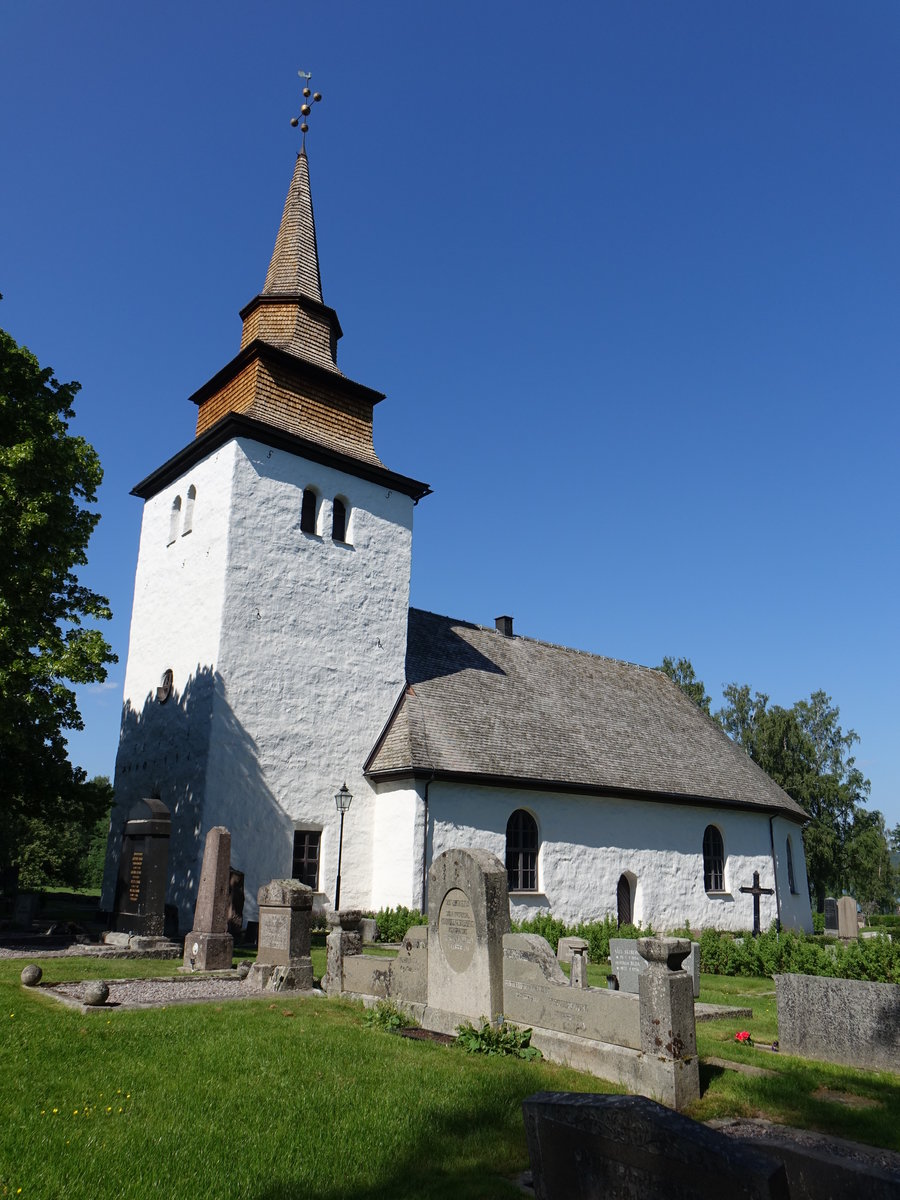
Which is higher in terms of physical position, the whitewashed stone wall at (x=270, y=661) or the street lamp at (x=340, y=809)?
the whitewashed stone wall at (x=270, y=661)

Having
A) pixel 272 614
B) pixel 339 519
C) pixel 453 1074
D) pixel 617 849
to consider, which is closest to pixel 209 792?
pixel 272 614

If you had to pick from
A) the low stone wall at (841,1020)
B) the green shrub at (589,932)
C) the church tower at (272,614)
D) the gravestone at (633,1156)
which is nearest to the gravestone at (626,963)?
the low stone wall at (841,1020)

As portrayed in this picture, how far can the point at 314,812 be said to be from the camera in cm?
1970

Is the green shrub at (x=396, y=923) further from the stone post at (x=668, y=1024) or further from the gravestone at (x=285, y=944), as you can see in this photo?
the stone post at (x=668, y=1024)

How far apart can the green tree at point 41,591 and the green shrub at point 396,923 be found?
6.34 m

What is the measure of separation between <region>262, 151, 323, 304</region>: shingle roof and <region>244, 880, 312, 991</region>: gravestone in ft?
55.3

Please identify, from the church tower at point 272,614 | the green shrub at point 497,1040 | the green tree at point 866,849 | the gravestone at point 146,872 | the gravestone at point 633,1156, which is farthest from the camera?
the green tree at point 866,849

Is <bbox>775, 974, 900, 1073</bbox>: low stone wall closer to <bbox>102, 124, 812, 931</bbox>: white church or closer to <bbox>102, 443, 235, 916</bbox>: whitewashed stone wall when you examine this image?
<bbox>102, 124, 812, 931</bbox>: white church

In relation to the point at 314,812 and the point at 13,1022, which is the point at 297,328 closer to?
the point at 314,812

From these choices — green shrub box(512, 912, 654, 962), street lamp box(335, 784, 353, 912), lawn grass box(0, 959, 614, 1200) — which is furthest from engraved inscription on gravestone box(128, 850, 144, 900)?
lawn grass box(0, 959, 614, 1200)

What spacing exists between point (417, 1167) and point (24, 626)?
38.7ft

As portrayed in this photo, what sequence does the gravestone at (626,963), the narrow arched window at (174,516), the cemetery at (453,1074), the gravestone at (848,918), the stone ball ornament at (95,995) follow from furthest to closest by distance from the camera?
1. the gravestone at (848,918)
2. the narrow arched window at (174,516)
3. the gravestone at (626,963)
4. the stone ball ornament at (95,995)
5. the cemetery at (453,1074)

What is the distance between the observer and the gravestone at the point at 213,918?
13531mm

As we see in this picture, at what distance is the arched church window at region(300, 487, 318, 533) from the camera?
2150cm
